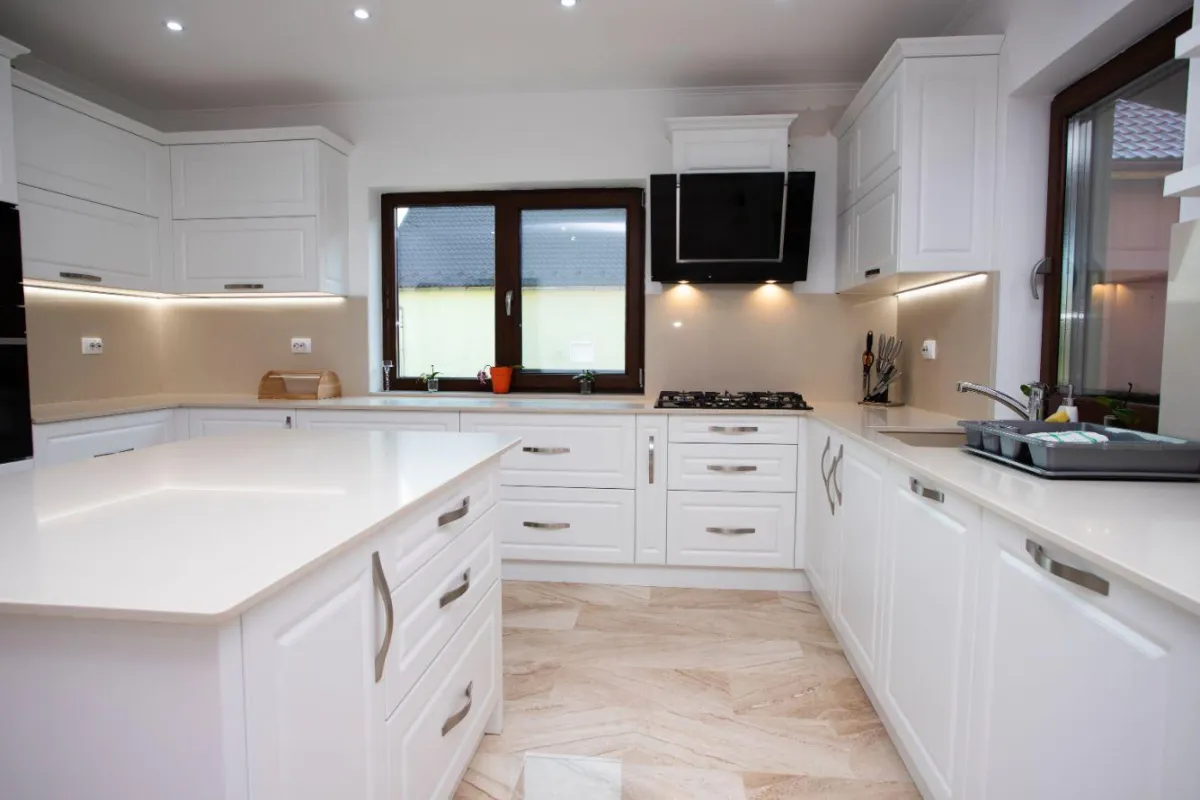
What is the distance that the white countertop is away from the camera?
76 cm

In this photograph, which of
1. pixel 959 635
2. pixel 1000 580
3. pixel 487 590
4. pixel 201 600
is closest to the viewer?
pixel 201 600

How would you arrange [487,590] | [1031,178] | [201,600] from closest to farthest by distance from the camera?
1. [201,600]
2. [487,590]
3. [1031,178]

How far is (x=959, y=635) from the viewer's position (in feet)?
4.67

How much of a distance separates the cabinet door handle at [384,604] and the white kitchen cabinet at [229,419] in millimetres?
2548

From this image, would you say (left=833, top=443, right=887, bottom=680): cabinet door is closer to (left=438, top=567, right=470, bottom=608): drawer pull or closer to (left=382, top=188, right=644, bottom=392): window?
(left=438, top=567, right=470, bottom=608): drawer pull

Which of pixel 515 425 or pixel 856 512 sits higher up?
pixel 515 425

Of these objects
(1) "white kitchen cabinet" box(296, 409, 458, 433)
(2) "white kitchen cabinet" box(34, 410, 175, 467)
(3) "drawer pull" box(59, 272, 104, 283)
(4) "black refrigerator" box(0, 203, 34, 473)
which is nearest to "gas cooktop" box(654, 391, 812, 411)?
(1) "white kitchen cabinet" box(296, 409, 458, 433)

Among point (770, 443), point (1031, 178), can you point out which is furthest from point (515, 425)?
point (1031, 178)

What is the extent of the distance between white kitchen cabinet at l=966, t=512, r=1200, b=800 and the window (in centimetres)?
262

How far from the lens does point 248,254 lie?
3.54 meters

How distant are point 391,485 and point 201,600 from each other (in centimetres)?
62

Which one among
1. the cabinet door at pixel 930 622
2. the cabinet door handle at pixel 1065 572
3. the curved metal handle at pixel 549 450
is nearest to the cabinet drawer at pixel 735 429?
the curved metal handle at pixel 549 450

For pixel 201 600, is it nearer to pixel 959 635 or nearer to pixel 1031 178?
pixel 959 635

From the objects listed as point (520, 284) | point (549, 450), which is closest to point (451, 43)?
point (520, 284)
